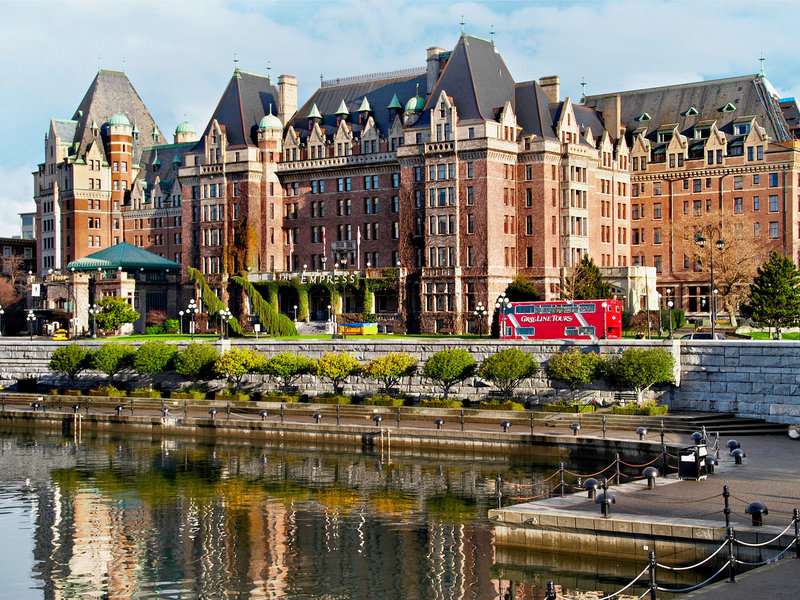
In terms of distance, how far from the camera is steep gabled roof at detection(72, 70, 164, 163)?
14425cm

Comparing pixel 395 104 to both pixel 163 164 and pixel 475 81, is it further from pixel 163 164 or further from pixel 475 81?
pixel 163 164

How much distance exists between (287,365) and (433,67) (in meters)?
45.5

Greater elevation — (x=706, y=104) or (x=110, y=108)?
(x=110, y=108)

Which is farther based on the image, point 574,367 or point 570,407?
point 574,367

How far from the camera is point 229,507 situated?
141 ft

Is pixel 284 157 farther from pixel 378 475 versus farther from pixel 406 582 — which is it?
pixel 406 582

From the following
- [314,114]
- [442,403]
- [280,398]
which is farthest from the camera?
[314,114]

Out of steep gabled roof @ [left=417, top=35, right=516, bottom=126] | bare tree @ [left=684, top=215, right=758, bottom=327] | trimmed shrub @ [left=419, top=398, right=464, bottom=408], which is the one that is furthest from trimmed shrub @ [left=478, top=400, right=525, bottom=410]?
steep gabled roof @ [left=417, top=35, right=516, bottom=126]

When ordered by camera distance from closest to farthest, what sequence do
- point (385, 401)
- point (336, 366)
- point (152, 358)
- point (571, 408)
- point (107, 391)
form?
point (571, 408) → point (385, 401) → point (336, 366) → point (152, 358) → point (107, 391)

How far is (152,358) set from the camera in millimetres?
75938

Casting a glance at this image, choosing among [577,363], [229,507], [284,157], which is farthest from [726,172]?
[229,507]

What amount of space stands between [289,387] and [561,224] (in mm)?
35241

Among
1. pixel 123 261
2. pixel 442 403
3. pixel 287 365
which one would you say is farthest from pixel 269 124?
pixel 442 403

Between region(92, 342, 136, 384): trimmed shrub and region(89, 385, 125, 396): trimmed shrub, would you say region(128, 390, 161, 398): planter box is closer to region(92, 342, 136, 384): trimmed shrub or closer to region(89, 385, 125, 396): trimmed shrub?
region(89, 385, 125, 396): trimmed shrub
